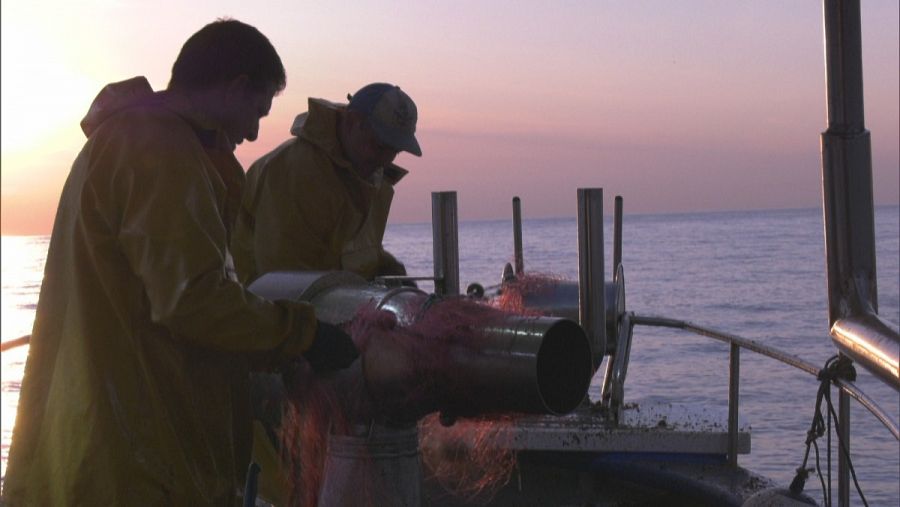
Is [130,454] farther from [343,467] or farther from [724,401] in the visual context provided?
[724,401]

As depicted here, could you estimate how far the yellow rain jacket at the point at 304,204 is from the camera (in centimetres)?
381

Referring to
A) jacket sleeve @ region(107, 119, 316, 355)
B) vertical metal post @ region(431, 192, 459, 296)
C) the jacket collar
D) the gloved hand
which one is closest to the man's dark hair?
jacket sleeve @ region(107, 119, 316, 355)

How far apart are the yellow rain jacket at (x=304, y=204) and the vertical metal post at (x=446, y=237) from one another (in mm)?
850

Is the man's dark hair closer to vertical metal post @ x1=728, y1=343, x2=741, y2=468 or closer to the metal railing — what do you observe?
the metal railing

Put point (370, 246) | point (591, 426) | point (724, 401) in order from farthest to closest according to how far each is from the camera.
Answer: point (724, 401) → point (591, 426) → point (370, 246)

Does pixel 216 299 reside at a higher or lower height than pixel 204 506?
higher

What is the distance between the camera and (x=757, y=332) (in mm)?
26547

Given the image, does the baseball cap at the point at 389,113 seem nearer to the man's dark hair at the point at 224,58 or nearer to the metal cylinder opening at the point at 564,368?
the man's dark hair at the point at 224,58

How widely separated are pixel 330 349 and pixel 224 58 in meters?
0.65

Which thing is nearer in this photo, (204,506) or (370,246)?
(204,506)

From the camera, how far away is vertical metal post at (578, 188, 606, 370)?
4805 millimetres

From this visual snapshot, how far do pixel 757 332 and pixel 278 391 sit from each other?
24849 millimetres

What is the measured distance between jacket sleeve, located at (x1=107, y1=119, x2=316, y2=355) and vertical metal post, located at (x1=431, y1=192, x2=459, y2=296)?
240 cm

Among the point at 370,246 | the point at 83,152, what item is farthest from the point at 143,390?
the point at 370,246
